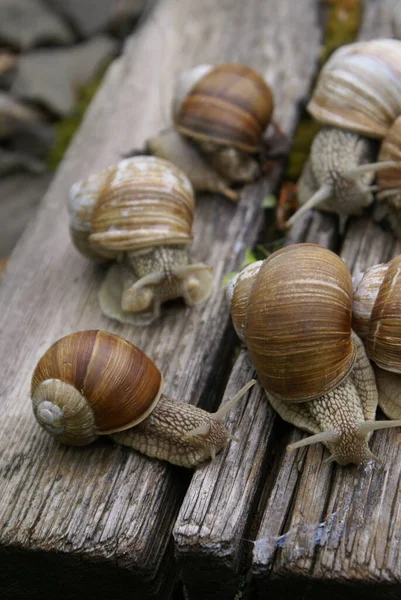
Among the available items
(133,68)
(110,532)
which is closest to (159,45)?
(133,68)

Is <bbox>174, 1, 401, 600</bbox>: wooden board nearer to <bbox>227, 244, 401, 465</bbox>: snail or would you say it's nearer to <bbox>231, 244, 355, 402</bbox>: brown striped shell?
<bbox>227, 244, 401, 465</bbox>: snail

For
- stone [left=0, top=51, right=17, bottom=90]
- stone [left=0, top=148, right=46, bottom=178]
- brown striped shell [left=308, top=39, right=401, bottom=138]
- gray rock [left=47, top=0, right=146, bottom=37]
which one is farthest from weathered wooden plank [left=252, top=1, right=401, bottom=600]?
gray rock [left=47, top=0, right=146, bottom=37]

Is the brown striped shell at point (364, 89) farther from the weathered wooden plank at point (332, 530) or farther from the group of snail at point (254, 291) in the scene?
the weathered wooden plank at point (332, 530)

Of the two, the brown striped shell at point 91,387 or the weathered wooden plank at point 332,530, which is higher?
the brown striped shell at point 91,387

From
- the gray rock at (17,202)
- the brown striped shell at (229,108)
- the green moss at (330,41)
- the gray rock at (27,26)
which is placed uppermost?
the brown striped shell at (229,108)

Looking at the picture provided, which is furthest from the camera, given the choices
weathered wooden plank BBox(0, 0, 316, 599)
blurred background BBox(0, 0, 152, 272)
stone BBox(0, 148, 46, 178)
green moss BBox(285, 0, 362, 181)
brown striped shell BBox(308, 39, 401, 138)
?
stone BBox(0, 148, 46, 178)

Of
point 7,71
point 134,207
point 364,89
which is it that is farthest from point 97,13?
point 134,207

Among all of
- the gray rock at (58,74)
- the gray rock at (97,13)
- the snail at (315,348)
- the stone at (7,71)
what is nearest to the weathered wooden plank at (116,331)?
the snail at (315,348)
